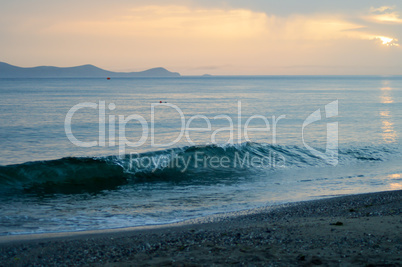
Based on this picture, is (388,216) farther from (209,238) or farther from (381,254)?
(209,238)

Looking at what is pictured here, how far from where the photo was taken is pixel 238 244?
22.6ft

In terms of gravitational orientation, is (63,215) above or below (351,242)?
below

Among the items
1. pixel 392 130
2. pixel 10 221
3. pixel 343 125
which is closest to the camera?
pixel 10 221

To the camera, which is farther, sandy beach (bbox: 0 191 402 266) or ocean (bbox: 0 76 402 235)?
ocean (bbox: 0 76 402 235)

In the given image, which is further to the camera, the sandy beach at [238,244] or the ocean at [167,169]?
the ocean at [167,169]

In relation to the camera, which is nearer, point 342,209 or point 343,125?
point 342,209

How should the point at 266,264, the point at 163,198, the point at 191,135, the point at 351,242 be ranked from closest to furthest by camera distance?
1. the point at 266,264
2. the point at 351,242
3. the point at 163,198
4. the point at 191,135

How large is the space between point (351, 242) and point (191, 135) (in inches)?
824

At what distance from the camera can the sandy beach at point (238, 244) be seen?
6070mm

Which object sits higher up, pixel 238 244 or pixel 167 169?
pixel 238 244

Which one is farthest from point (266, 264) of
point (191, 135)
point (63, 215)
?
point (191, 135)

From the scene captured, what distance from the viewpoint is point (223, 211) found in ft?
36.6

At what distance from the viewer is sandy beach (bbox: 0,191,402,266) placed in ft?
19.9

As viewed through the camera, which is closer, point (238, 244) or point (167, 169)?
point (238, 244)
